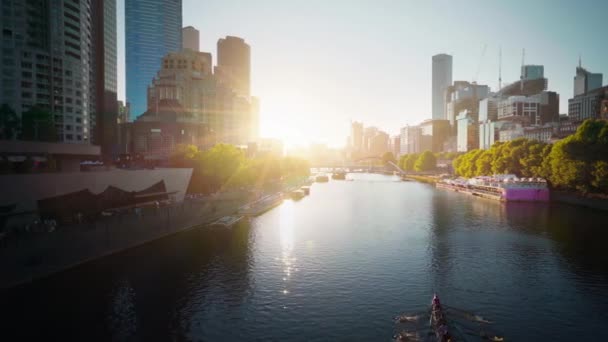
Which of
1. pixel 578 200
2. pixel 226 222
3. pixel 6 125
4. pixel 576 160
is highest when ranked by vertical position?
pixel 6 125

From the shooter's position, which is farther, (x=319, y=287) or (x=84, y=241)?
(x=84, y=241)

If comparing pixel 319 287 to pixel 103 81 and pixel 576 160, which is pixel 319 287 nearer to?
pixel 576 160

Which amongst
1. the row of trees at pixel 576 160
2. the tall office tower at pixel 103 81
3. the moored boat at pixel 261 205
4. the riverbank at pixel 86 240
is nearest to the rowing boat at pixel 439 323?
the riverbank at pixel 86 240

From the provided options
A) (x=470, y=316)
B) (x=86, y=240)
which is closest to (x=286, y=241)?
(x=86, y=240)

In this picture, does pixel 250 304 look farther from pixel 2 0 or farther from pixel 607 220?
pixel 2 0

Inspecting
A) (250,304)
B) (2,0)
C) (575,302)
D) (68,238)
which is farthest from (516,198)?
(2,0)
